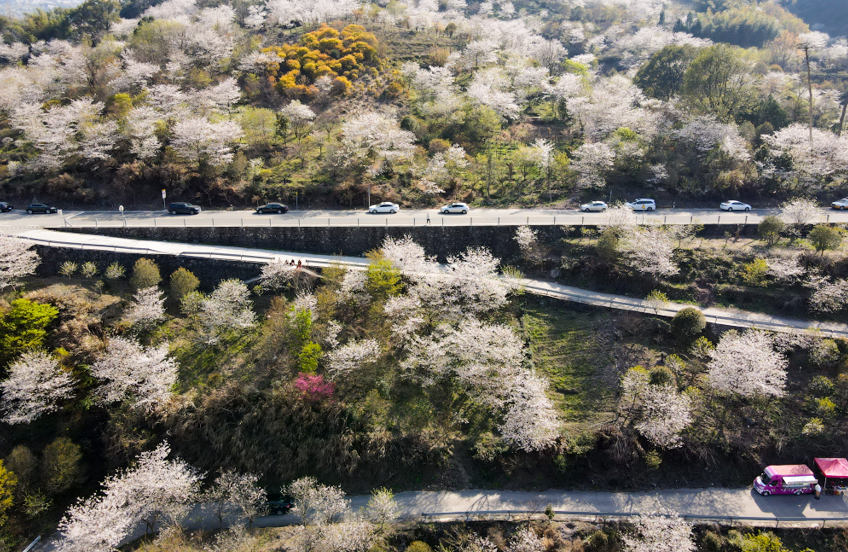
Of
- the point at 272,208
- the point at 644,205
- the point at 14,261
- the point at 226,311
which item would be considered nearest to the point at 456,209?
the point at 272,208

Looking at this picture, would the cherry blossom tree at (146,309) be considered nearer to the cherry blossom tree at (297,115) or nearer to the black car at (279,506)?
the black car at (279,506)

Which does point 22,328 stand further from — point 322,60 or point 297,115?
point 322,60

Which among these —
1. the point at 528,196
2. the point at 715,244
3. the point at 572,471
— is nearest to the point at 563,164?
the point at 528,196

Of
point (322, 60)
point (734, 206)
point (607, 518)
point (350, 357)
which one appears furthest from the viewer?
point (322, 60)

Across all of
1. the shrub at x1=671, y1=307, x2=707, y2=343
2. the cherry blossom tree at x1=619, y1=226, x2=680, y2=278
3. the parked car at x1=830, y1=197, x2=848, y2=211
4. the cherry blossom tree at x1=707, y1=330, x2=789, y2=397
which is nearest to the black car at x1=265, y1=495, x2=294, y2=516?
the cherry blossom tree at x1=707, y1=330, x2=789, y2=397

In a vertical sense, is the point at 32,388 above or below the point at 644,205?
below

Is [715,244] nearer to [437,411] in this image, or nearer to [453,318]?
[453,318]

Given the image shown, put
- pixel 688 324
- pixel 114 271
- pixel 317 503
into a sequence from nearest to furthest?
pixel 317 503
pixel 688 324
pixel 114 271

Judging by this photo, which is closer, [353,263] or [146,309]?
[146,309]

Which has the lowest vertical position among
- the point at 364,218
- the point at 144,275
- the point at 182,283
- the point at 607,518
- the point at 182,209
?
the point at 607,518
